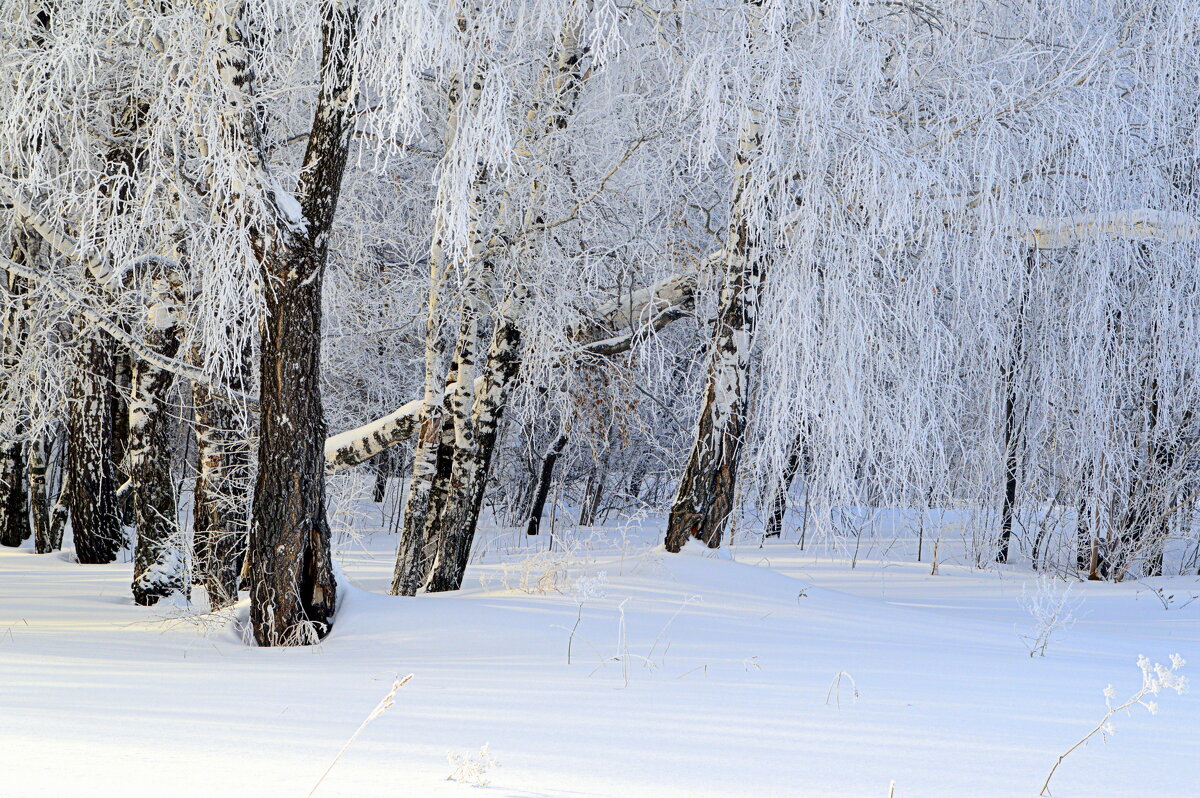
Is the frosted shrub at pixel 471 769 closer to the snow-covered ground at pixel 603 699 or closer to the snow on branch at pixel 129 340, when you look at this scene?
the snow-covered ground at pixel 603 699

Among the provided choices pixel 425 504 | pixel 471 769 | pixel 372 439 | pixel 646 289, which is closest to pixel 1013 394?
pixel 646 289

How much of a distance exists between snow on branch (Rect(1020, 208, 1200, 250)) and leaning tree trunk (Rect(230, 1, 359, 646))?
4181mm

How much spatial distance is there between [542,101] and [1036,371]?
474 centimetres

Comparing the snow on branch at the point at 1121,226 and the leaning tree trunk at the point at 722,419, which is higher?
the snow on branch at the point at 1121,226

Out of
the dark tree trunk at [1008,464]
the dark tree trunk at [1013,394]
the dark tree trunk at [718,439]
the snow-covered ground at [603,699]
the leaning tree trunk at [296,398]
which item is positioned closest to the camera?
the snow-covered ground at [603,699]

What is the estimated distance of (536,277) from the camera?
7.73m

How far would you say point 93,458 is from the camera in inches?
440

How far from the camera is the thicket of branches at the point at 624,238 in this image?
5.54 m

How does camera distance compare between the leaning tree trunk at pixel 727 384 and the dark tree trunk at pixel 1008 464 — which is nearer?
the leaning tree trunk at pixel 727 384

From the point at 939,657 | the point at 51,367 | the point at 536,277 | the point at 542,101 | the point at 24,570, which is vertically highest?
the point at 542,101

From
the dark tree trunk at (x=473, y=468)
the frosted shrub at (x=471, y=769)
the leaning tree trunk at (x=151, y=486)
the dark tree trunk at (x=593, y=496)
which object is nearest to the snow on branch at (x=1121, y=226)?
the dark tree trunk at (x=473, y=468)

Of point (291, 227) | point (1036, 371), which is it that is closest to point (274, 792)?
point (291, 227)

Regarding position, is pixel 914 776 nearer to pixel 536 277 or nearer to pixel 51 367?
pixel 536 277

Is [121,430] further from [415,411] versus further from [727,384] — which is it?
[727,384]
